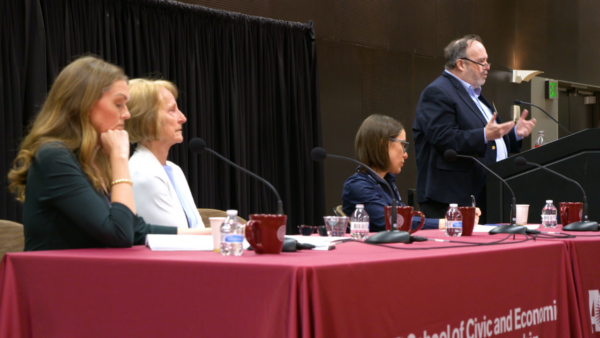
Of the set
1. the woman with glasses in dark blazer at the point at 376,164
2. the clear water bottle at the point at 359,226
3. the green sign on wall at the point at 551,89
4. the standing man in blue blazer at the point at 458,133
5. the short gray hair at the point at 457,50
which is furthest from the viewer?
the green sign on wall at the point at 551,89

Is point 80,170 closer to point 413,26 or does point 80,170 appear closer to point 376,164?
point 376,164

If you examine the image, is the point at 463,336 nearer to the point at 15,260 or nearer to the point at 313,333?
the point at 313,333

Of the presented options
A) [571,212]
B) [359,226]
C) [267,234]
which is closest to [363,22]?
[571,212]

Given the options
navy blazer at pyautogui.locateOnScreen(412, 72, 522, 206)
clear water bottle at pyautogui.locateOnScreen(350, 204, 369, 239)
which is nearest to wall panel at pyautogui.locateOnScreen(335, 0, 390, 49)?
navy blazer at pyautogui.locateOnScreen(412, 72, 522, 206)

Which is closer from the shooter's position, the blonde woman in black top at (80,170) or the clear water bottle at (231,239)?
the clear water bottle at (231,239)

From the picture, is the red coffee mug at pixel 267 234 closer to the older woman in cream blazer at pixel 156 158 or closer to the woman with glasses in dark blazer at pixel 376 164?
the older woman in cream blazer at pixel 156 158

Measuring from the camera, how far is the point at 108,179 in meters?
2.16

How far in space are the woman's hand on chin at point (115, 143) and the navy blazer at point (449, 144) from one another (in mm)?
2337

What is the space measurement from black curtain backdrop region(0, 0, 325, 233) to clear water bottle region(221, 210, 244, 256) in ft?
8.81

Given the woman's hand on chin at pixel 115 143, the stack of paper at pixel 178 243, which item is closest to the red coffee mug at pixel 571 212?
the stack of paper at pixel 178 243

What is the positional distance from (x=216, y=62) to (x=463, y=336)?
3.74 m

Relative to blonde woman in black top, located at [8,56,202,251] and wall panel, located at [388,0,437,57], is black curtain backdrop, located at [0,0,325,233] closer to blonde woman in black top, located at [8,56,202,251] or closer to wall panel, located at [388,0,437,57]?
wall panel, located at [388,0,437,57]

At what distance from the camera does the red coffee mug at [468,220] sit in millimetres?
2418

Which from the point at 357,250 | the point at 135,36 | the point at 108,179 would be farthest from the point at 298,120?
the point at 357,250
